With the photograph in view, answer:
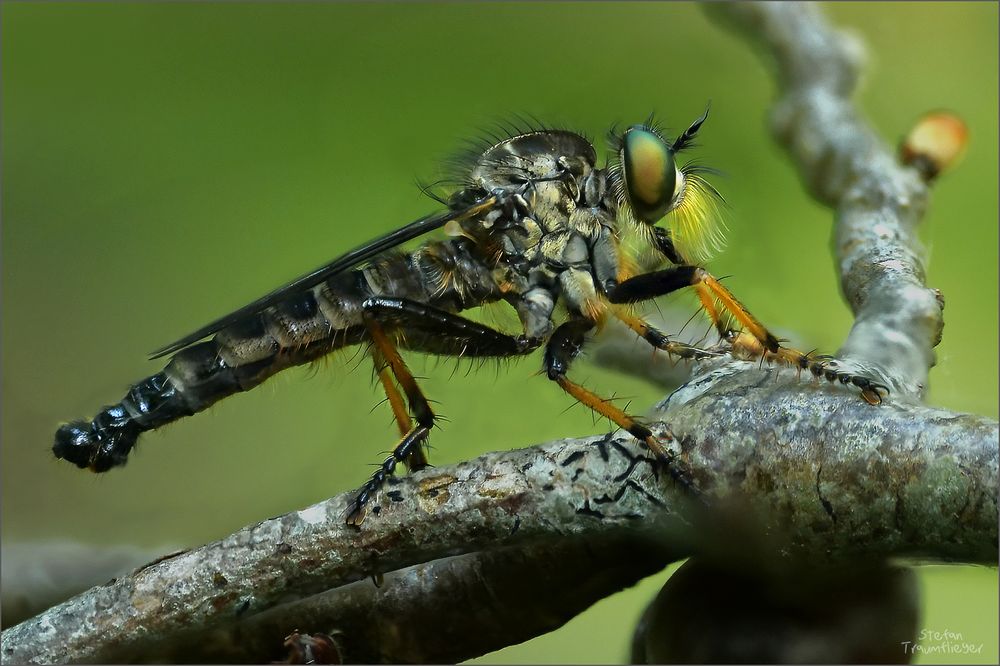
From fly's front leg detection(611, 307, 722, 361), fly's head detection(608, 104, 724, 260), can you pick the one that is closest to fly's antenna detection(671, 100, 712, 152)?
fly's head detection(608, 104, 724, 260)

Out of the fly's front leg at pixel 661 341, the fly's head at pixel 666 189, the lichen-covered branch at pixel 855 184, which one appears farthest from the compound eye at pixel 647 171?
the lichen-covered branch at pixel 855 184

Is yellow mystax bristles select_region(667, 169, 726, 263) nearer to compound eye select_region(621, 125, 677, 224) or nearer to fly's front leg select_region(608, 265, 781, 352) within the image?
compound eye select_region(621, 125, 677, 224)

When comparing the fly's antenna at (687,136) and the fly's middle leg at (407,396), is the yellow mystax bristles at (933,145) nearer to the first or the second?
the fly's antenna at (687,136)

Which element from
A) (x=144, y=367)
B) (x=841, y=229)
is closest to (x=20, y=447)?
(x=144, y=367)

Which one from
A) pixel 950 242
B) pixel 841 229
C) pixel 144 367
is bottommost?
pixel 144 367

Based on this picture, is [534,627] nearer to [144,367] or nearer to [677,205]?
[677,205]

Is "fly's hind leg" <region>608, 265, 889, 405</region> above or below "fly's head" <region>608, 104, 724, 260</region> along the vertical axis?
below

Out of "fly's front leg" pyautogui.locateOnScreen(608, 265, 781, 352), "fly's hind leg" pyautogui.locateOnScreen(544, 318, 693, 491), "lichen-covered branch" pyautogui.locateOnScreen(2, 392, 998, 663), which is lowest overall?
"lichen-covered branch" pyautogui.locateOnScreen(2, 392, 998, 663)

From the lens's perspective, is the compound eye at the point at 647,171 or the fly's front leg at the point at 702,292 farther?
A: the compound eye at the point at 647,171
